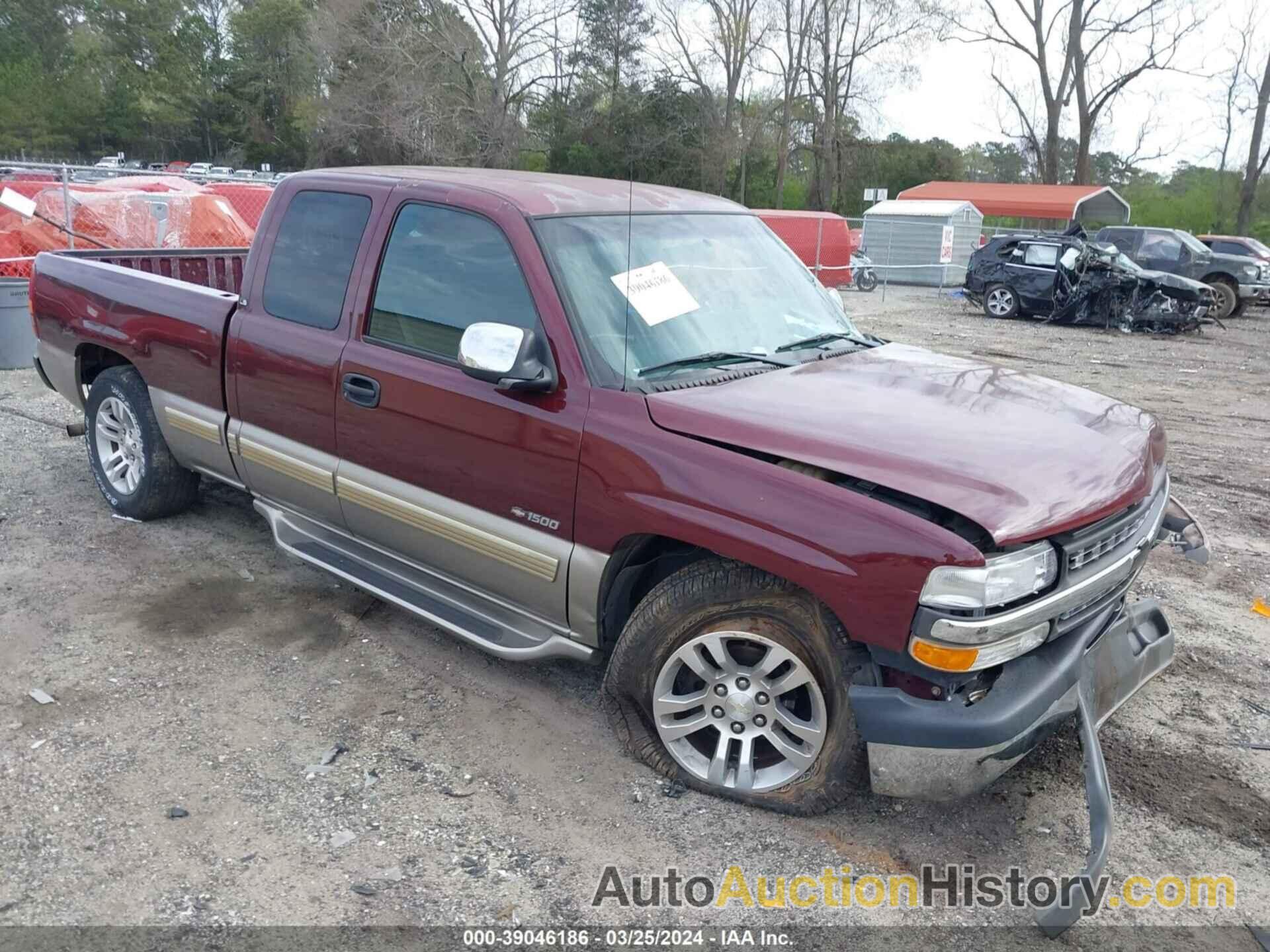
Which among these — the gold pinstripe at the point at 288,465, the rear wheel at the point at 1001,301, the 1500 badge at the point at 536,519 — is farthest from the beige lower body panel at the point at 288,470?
the rear wheel at the point at 1001,301

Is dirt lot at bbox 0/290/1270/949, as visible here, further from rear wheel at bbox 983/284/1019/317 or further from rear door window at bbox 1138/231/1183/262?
rear door window at bbox 1138/231/1183/262

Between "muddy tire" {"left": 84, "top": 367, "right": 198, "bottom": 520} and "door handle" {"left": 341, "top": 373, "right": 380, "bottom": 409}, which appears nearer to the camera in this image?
"door handle" {"left": 341, "top": 373, "right": 380, "bottom": 409}

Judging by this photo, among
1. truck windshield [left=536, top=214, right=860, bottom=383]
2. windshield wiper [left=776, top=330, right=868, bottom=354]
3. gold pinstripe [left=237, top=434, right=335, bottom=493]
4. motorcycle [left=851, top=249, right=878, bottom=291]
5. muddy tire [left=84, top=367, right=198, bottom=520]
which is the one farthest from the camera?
motorcycle [left=851, top=249, right=878, bottom=291]

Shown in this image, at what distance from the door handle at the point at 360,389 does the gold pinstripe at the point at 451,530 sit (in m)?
0.35

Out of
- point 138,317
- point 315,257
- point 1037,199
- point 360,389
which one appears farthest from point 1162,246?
point 360,389

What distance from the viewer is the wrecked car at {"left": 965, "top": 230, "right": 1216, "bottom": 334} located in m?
17.3

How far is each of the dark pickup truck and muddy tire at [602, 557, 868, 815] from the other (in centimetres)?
2053

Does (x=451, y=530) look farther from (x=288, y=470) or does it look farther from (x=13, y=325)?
(x=13, y=325)

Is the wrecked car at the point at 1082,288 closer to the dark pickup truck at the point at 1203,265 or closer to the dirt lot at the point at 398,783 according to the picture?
the dark pickup truck at the point at 1203,265

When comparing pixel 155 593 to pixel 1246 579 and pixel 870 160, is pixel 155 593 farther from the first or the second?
pixel 870 160

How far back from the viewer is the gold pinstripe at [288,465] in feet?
13.8

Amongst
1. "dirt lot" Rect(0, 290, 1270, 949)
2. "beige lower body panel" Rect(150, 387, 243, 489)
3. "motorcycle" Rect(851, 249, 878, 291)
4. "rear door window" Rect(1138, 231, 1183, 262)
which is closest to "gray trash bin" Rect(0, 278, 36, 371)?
"dirt lot" Rect(0, 290, 1270, 949)

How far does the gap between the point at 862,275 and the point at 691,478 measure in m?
22.8

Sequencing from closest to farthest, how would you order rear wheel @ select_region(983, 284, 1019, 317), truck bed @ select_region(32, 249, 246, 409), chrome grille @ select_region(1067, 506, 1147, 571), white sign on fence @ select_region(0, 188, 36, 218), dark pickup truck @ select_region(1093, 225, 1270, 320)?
chrome grille @ select_region(1067, 506, 1147, 571) → truck bed @ select_region(32, 249, 246, 409) → white sign on fence @ select_region(0, 188, 36, 218) → rear wheel @ select_region(983, 284, 1019, 317) → dark pickup truck @ select_region(1093, 225, 1270, 320)
